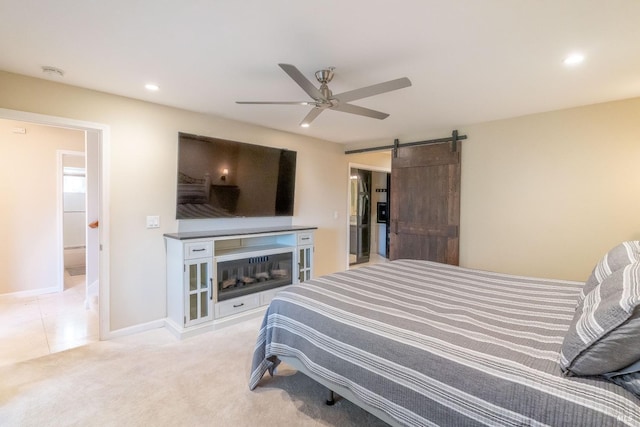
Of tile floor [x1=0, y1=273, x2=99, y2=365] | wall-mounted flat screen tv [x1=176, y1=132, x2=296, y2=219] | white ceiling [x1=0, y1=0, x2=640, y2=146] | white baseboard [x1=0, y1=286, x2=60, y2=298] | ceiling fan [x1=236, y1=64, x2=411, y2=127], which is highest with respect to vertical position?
white ceiling [x1=0, y1=0, x2=640, y2=146]

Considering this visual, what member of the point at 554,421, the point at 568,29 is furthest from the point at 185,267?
the point at 568,29

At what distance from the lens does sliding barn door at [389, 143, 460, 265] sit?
4.00m

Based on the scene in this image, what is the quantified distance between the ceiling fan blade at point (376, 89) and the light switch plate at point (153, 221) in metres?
2.32

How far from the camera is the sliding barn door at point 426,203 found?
4.00m

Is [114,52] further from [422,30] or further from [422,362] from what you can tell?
[422,362]

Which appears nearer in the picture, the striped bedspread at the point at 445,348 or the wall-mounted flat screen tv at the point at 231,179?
the striped bedspread at the point at 445,348

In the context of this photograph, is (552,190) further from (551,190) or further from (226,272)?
(226,272)

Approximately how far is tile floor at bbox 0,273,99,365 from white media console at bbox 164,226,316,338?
0.87 meters

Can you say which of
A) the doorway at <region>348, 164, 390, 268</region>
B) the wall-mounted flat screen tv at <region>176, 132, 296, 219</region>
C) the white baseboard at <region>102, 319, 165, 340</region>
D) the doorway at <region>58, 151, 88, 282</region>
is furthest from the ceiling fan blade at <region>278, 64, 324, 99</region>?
the doorway at <region>58, 151, 88, 282</region>

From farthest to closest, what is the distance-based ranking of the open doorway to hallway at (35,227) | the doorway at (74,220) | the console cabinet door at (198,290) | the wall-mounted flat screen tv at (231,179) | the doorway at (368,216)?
the doorway at (368,216)
the doorway at (74,220)
the open doorway to hallway at (35,227)
the wall-mounted flat screen tv at (231,179)
the console cabinet door at (198,290)

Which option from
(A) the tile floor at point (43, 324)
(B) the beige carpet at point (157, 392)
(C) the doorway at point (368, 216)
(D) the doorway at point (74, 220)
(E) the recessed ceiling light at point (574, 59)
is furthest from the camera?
(C) the doorway at point (368, 216)

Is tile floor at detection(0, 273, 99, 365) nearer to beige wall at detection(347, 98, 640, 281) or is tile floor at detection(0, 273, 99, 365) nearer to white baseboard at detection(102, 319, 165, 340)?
white baseboard at detection(102, 319, 165, 340)

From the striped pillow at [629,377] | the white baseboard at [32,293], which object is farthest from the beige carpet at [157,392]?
the white baseboard at [32,293]

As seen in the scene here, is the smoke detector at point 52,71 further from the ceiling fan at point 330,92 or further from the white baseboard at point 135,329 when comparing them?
the white baseboard at point 135,329
